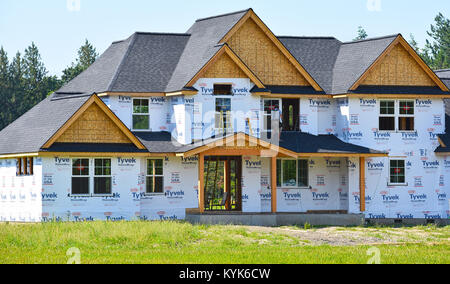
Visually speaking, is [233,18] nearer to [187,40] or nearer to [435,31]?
[187,40]

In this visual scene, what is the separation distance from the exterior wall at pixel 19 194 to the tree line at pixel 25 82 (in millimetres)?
27940

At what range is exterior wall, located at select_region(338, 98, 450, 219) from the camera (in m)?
41.8

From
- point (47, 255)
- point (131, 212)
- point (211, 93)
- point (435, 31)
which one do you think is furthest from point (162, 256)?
point (435, 31)

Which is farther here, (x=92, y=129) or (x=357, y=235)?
(x=92, y=129)

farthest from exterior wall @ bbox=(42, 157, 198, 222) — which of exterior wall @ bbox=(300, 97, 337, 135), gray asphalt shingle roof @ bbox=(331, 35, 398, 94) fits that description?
gray asphalt shingle roof @ bbox=(331, 35, 398, 94)

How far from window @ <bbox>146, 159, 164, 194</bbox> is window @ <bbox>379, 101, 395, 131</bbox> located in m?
10.3

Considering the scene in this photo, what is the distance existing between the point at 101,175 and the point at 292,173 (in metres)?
9.04

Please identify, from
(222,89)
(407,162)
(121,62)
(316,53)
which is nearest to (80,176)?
(121,62)

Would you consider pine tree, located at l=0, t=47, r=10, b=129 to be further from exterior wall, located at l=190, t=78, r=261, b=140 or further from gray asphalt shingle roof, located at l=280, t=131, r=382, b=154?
gray asphalt shingle roof, located at l=280, t=131, r=382, b=154

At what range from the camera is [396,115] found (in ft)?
139

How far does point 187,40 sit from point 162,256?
65.5 feet

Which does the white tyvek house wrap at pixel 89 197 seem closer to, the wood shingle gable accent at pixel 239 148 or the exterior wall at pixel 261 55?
the wood shingle gable accent at pixel 239 148

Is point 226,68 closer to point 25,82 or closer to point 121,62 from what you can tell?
point 121,62

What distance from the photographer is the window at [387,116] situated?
42.2 m
